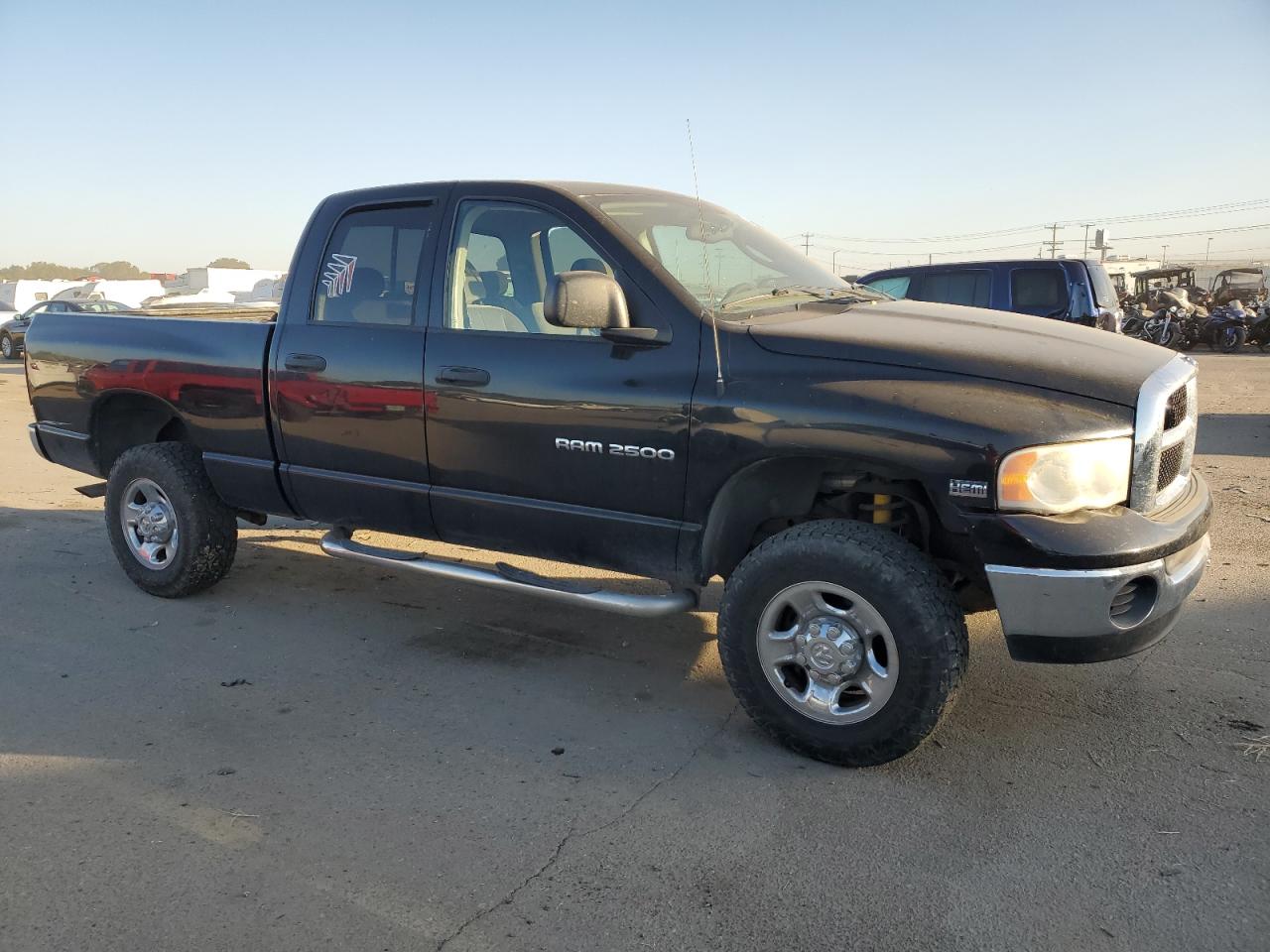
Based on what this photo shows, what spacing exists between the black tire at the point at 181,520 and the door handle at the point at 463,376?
179 cm

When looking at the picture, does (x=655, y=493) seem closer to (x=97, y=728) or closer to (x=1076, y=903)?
(x=1076, y=903)

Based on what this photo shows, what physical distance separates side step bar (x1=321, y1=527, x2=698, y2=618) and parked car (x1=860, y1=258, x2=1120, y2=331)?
6.83 m

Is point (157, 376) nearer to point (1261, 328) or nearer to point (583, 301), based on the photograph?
point (583, 301)

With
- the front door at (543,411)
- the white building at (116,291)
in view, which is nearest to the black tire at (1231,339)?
the front door at (543,411)

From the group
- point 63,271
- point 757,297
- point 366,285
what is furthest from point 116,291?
point 63,271

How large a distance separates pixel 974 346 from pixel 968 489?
1.91 feet

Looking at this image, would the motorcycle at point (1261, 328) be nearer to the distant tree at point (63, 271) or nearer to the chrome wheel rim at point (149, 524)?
the chrome wheel rim at point (149, 524)

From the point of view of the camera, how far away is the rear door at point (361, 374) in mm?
4195

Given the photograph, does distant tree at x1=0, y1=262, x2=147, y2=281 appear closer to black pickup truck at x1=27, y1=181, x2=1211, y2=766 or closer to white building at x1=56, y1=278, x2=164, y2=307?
white building at x1=56, y1=278, x2=164, y2=307

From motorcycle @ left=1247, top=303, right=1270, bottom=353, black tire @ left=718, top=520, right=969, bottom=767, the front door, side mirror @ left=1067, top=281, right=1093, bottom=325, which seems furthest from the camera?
motorcycle @ left=1247, top=303, right=1270, bottom=353

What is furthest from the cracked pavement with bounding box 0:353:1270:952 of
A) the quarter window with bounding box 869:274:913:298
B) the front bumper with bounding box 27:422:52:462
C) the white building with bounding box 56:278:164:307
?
the white building with bounding box 56:278:164:307

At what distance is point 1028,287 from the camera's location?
10.4 metres

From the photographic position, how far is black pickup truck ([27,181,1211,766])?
3.01m

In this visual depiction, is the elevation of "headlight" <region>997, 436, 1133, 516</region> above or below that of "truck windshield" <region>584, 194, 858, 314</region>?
below
